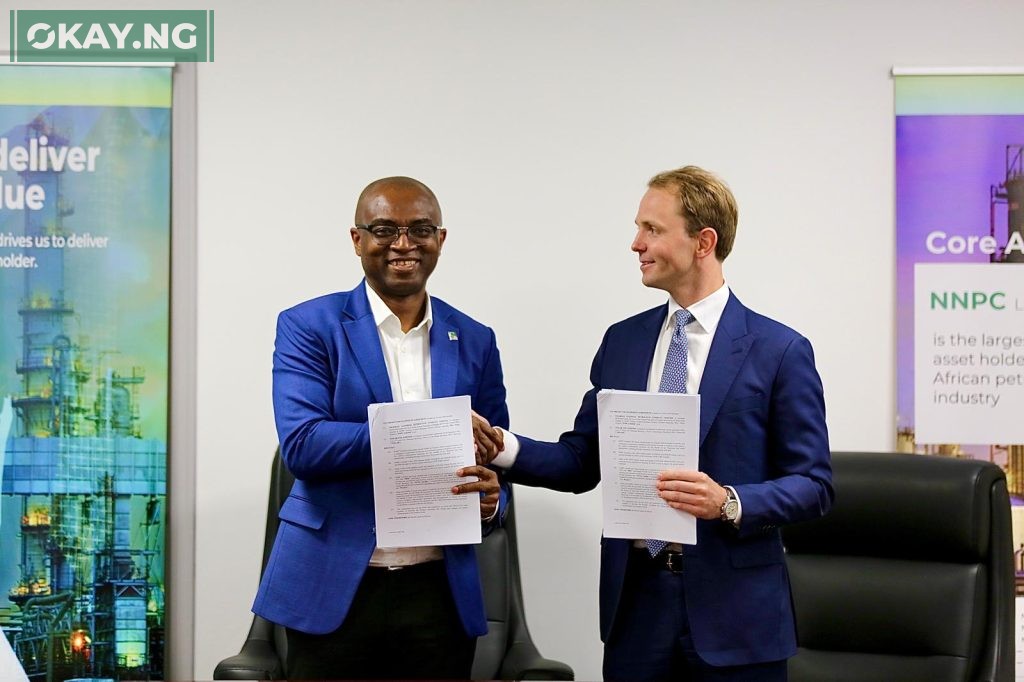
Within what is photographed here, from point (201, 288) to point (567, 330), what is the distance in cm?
127

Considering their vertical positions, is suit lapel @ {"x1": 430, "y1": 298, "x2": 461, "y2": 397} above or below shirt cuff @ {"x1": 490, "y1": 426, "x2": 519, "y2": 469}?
above

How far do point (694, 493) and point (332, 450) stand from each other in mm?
784

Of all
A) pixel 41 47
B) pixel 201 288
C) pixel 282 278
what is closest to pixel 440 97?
pixel 282 278

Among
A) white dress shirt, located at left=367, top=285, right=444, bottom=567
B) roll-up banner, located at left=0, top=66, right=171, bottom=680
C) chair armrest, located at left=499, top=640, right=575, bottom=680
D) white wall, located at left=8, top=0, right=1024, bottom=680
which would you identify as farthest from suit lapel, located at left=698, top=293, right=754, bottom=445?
roll-up banner, located at left=0, top=66, right=171, bottom=680

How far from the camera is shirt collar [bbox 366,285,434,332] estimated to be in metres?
2.34

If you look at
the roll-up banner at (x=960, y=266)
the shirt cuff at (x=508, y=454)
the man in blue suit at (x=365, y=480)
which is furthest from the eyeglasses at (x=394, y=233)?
the roll-up banner at (x=960, y=266)

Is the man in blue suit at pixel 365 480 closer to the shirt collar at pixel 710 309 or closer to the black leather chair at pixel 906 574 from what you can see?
the shirt collar at pixel 710 309

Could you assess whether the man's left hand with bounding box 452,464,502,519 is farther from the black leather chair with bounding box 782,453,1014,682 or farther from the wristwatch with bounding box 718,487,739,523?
the black leather chair with bounding box 782,453,1014,682

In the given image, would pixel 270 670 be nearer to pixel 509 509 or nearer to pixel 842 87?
pixel 509 509

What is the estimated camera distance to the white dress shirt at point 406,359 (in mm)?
2273

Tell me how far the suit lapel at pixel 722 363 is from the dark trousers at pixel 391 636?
2.33ft

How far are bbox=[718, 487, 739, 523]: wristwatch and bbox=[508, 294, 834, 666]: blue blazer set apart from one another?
0.6 inches

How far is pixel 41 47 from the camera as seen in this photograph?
339 centimetres

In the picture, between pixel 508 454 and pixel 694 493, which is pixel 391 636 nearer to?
pixel 508 454
